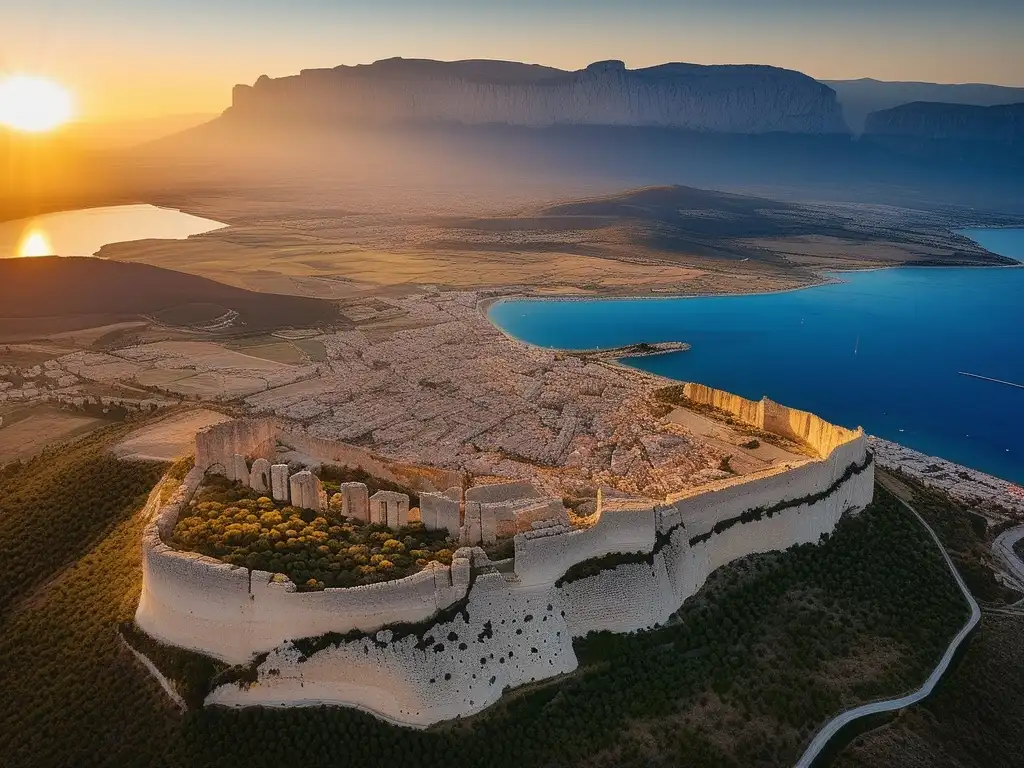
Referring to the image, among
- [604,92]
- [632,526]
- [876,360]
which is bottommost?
[876,360]

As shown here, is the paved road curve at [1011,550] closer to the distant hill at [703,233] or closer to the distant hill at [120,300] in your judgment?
the distant hill at [120,300]

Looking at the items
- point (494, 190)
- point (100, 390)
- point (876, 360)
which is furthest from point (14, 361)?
point (494, 190)

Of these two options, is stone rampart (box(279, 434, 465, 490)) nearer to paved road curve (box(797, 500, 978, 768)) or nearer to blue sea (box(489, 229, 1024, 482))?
paved road curve (box(797, 500, 978, 768))

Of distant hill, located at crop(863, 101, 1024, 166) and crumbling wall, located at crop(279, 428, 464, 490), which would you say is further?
distant hill, located at crop(863, 101, 1024, 166)

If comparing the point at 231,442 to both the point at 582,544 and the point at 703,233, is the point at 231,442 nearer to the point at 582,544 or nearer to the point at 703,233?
the point at 582,544

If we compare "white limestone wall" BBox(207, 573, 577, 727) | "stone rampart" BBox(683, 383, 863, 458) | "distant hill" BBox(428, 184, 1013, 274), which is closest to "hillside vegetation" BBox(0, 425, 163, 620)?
"white limestone wall" BBox(207, 573, 577, 727)

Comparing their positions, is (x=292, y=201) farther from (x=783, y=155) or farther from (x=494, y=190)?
(x=783, y=155)
